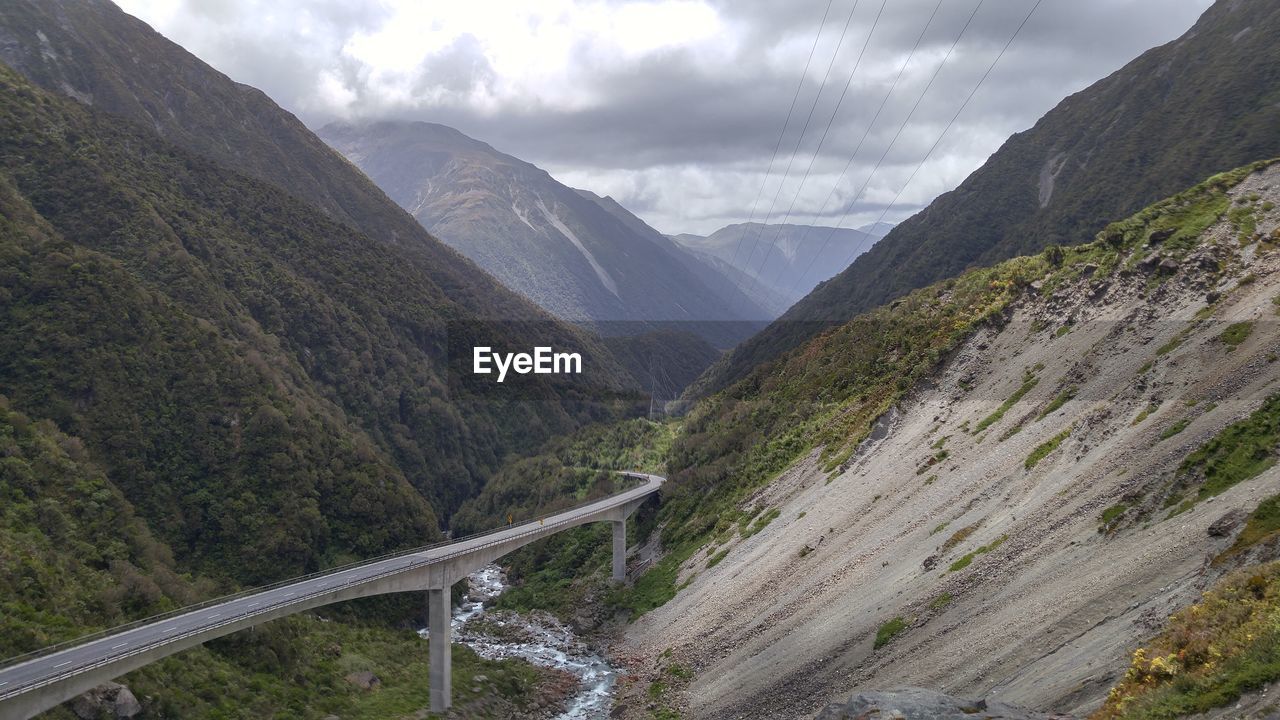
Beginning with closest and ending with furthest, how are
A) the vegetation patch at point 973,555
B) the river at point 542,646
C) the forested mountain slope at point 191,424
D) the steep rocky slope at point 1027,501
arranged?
the steep rocky slope at point 1027,501, the vegetation patch at point 973,555, the forested mountain slope at point 191,424, the river at point 542,646

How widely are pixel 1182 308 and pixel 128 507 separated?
65449mm

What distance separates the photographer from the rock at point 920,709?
60.8 ft

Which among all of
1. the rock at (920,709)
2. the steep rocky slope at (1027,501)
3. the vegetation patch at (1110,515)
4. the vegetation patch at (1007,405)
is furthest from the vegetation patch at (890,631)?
the vegetation patch at (1007,405)

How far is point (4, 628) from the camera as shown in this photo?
35.5 metres

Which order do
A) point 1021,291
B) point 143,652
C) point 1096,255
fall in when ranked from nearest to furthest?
point 143,652, point 1096,255, point 1021,291

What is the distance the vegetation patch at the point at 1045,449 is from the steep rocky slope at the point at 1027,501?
15 centimetres

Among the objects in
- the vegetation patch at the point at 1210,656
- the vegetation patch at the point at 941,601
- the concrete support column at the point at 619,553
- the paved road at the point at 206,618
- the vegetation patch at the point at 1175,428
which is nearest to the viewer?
the vegetation patch at the point at 1210,656

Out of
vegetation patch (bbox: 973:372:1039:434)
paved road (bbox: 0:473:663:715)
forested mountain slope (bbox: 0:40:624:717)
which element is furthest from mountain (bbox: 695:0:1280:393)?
paved road (bbox: 0:473:663:715)

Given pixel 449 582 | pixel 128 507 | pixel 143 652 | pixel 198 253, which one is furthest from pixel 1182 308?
pixel 198 253

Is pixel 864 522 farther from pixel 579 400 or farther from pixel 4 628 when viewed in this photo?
pixel 579 400

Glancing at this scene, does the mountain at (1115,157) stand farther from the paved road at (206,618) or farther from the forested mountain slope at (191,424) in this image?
the paved road at (206,618)

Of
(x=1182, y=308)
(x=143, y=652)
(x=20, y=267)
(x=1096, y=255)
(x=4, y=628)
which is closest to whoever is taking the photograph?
(x=143, y=652)

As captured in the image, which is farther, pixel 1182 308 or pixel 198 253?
pixel 198 253

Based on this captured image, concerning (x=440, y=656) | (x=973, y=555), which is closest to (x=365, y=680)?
(x=440, y=656)
